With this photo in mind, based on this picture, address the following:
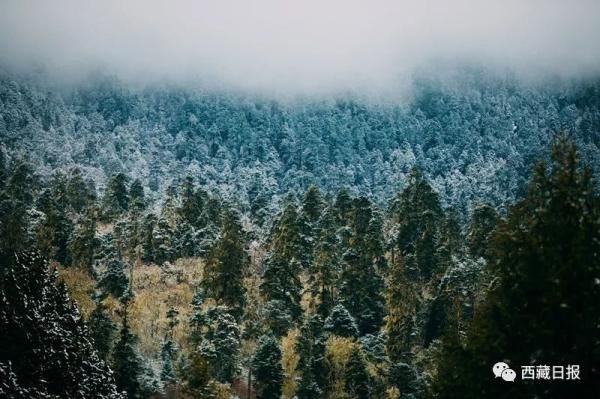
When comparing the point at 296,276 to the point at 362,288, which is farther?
the point at 296,276

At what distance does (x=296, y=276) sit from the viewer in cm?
6238

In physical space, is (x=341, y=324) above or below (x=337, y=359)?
above

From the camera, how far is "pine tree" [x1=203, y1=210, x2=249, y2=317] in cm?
5997

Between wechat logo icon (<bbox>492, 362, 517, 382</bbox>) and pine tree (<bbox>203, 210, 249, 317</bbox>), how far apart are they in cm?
4382

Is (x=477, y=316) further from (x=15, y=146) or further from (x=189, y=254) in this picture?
(x=15, y=146)

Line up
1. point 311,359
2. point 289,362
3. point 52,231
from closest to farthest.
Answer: point 311,359 → point 289,362 → point 52,231

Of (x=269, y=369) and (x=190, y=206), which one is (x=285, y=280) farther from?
(x=190, y=206)

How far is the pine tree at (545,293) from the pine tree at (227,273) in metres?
42.8

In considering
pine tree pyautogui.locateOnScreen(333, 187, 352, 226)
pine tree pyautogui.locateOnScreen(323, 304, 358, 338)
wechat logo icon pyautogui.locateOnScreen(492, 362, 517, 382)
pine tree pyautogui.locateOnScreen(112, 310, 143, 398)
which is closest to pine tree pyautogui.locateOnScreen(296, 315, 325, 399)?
pine tree pyautogui.locateOnScreen(323, 304, 358, 338)

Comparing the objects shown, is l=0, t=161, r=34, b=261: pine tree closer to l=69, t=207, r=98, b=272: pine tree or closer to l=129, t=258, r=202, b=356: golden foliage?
l=69, t=207, r=98, b=272: pine tree

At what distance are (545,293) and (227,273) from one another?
4624cm

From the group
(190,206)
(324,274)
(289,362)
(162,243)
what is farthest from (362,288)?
(190,206)

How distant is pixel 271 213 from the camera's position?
95.6m

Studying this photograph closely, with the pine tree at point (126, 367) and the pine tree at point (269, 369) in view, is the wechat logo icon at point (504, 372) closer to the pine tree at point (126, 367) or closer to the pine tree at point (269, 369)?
the pine tree at point (126, 367)
